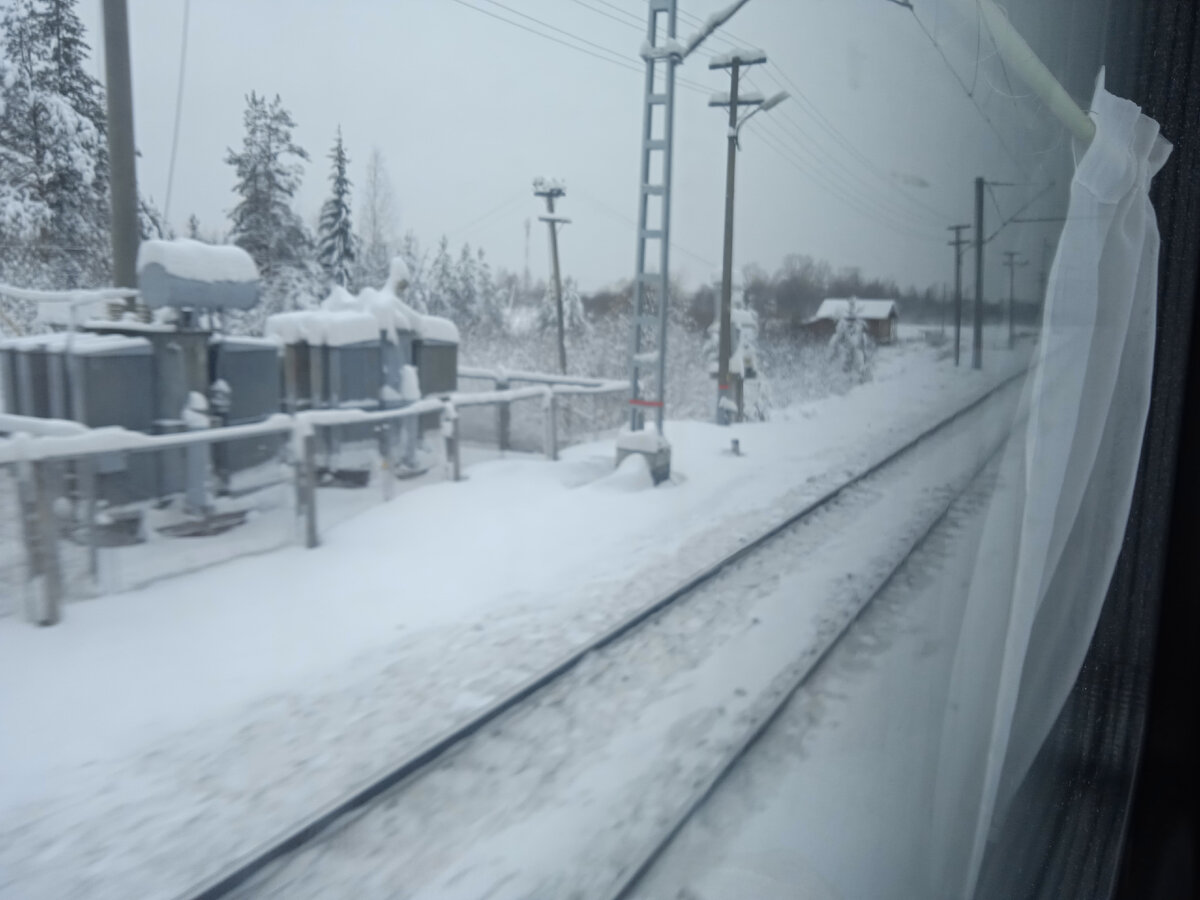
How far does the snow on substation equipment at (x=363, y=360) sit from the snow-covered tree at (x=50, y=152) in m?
0.42

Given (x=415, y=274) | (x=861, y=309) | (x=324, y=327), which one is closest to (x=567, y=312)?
(x=415, y=274)

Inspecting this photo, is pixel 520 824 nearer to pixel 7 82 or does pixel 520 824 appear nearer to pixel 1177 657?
pixel 7 82

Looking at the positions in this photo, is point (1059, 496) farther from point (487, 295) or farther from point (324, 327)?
point (324, 327)

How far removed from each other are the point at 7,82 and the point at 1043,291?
2535 mm

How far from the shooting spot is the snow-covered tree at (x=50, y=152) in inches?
51.3

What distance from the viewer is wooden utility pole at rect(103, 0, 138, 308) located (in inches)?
55.7

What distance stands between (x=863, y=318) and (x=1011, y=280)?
0.95m

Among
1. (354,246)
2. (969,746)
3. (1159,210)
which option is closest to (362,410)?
(354,246)

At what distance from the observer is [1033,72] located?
218 cm

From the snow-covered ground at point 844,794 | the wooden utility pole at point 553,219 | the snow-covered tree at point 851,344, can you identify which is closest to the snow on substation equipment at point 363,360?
the wooden utility pole at point 553,219

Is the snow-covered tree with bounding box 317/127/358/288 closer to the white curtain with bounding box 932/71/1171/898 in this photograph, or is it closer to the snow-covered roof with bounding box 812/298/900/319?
the white curtain with bounding box 932/71/1171/898

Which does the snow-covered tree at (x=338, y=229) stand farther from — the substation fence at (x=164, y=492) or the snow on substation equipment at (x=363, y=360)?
the substation fence at (x=164, y=492)

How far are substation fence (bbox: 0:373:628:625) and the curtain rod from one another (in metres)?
2.00

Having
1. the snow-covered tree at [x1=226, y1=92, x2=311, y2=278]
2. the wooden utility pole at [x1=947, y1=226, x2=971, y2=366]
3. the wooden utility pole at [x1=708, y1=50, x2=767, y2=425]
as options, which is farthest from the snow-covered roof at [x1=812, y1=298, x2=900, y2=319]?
the snow-covered tree at [x1=226, y1=92, x2=311, y2=278]
